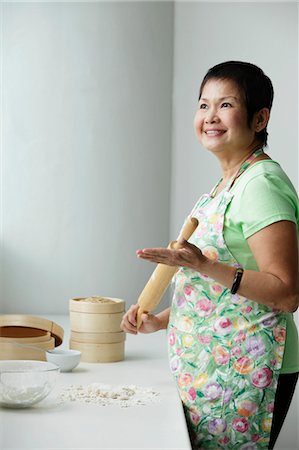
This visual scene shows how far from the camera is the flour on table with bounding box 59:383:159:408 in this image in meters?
2.07

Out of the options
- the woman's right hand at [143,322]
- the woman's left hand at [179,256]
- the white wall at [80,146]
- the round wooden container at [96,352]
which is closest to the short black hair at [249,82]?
the woman's left hand at [179,256]

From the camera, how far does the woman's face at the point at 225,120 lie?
81.9 inches

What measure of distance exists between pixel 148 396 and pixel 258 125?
0.74 meters

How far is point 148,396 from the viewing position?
2.15m

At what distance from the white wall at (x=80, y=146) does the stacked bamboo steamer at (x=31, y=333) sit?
1.45 m

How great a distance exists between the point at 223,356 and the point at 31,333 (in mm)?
918

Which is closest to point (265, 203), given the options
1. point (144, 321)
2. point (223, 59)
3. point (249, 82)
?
point (249, 82)

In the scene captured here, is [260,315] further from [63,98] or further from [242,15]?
[242,15]

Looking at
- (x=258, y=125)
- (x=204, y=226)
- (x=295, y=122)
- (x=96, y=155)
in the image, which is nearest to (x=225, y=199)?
(x=204, y=226)

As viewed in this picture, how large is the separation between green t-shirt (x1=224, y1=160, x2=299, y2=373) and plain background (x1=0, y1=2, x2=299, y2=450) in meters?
2.24

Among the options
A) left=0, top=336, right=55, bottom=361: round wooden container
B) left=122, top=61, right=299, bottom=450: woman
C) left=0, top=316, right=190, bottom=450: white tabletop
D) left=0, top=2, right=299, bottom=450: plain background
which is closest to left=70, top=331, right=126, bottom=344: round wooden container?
left=0, top=336, right=55, bottom=361: round wooden container

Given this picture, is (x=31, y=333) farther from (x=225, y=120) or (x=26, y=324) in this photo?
(x=225, y=120)

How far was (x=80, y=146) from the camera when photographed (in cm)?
418

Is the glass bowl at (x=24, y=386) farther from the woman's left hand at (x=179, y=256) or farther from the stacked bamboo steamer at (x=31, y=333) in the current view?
the stacked bamboo steamer at (x=31, y=333)
